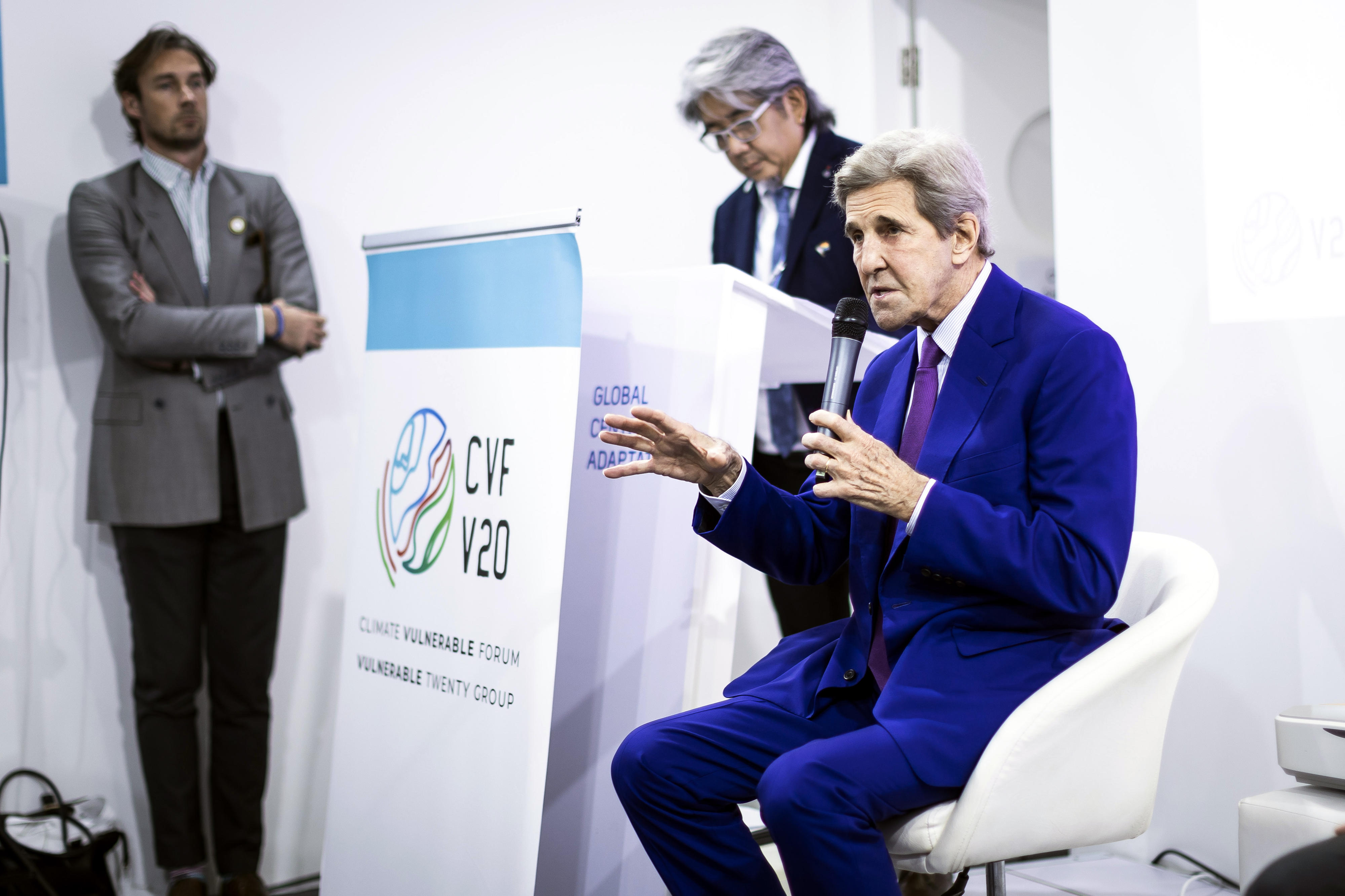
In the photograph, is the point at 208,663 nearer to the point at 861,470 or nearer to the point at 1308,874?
the point at 861,470

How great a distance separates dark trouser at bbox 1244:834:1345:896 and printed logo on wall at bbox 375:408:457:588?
4.85ft

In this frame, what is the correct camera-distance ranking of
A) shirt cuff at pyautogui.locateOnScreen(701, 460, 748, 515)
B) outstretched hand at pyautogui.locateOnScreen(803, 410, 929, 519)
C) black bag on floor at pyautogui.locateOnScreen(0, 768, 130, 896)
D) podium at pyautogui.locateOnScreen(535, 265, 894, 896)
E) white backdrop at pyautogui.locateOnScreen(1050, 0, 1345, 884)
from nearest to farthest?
outstretched hand at pyautogui.locateOnScreen(803, 410, 929, 519)
shirt cuff at pyautogui.locateOnScreen(701, 460, 748, 515)
podium at pyautogui.locateOnScreen(535, 265, 894, 896)
white backdrop at pyautogui.locateOnScreen(1050, 0, 1345, 884)
black bag on floor at pyautogui.locateOnScreen(0, 768, 130, 896)

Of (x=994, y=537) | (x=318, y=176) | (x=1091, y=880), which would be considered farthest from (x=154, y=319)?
(x=1091, y=880)

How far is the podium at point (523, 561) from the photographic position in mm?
1896

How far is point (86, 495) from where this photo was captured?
2771 millimetres

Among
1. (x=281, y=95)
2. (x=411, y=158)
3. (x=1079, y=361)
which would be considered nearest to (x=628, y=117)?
(x=411, y=158)

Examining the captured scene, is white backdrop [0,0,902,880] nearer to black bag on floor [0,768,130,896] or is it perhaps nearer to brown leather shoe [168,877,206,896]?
black bag on floor [0,768,130,896]

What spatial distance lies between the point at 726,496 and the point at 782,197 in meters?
1.27

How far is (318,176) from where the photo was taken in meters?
3.15

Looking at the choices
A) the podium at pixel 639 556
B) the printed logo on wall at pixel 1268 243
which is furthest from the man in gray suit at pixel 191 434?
the printed logo on wall at pixel 1268 243

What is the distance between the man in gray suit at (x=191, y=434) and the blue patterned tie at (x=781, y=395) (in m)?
1.22

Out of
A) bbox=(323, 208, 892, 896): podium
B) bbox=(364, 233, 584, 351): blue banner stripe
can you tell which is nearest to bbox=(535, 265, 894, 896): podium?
bbox=(323, 208, 892, 896): podium

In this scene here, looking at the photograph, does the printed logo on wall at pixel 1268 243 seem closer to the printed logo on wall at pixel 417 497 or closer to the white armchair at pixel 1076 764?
the white armchair at pixel 1076 764

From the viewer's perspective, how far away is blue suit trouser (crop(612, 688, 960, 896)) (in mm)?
1314
